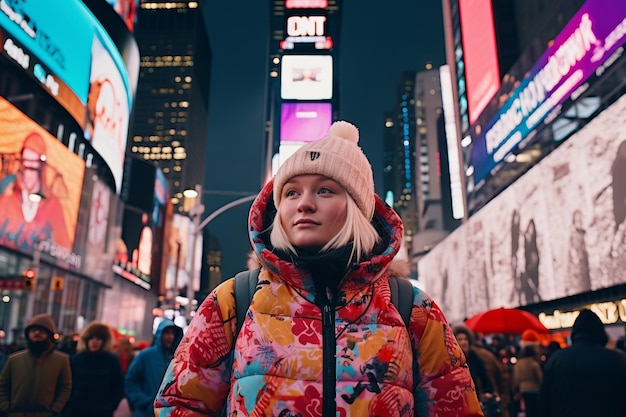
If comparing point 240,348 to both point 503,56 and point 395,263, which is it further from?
point 503,56

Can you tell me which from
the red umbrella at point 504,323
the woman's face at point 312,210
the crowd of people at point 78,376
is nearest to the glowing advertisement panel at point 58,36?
the crowd of people at point 78,376

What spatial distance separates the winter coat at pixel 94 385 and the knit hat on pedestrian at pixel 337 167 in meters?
5.51

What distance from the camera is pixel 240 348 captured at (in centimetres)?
203

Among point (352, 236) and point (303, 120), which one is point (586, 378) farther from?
point (303, 120)

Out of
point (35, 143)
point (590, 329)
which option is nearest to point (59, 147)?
point (35, 143)

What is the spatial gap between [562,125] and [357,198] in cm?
3190

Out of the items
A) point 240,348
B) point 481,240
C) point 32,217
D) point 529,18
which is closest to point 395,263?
point 240,348

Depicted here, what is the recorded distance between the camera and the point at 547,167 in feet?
96.5

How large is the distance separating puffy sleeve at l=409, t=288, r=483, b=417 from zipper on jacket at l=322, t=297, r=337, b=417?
0.37m

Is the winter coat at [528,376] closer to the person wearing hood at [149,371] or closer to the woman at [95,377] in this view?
the person wearing hood at [149,371]

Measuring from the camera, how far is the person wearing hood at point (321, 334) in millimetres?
1911

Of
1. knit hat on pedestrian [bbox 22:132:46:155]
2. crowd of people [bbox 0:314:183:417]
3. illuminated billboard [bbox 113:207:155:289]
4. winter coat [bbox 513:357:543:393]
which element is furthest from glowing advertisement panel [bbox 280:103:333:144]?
crowd of people [bbox 0:314:183:417]

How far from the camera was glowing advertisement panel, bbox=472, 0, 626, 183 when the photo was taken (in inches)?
993

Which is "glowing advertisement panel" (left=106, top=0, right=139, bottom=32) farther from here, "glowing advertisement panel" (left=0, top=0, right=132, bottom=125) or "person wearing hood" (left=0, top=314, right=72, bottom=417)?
"person wearing hood" (left=0, top=314, right=72, bottom=417)
